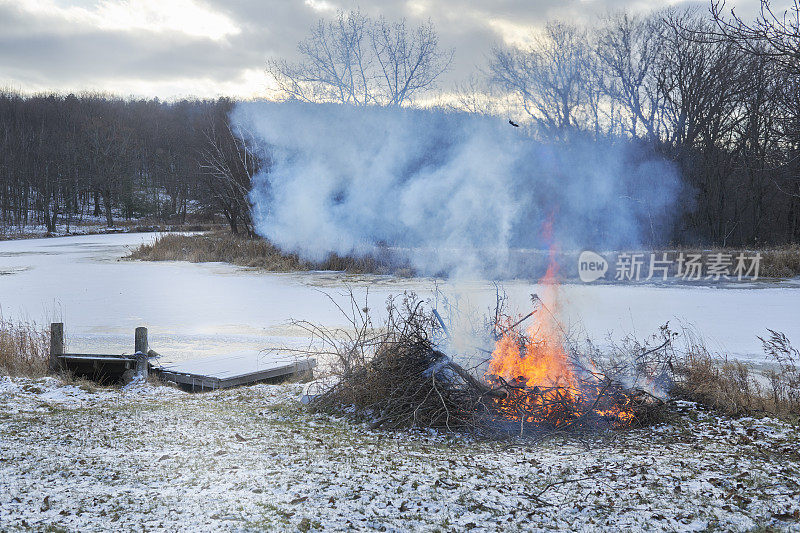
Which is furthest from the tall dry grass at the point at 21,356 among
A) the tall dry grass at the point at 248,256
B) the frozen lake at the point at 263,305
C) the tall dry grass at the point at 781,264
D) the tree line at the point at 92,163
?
the tree line at the point at 92,163

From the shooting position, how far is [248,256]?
28.1 m


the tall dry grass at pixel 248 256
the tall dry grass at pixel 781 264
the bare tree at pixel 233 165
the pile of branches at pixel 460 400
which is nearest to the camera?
the pile of branches at pixel 460 400

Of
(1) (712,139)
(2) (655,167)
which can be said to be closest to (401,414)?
(2) (655,167)

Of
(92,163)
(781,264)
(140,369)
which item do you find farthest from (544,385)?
(92,163)

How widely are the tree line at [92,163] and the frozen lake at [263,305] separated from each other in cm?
2497

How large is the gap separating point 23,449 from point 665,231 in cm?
1362

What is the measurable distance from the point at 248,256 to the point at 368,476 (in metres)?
24.8

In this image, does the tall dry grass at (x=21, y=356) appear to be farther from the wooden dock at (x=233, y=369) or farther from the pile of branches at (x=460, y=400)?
the pile of branches at (x=460, y=400)

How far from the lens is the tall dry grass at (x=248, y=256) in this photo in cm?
2352

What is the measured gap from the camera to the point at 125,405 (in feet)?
22.0

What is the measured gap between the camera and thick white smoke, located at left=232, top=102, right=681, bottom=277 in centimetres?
930

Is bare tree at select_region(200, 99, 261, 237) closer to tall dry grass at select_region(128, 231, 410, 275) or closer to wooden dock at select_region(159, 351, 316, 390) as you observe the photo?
tall dry grass at select_region(128, 231, 410, 275)

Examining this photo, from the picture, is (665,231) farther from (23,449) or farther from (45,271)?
(45,271)

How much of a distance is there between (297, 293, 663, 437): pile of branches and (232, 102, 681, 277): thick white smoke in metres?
3.96
